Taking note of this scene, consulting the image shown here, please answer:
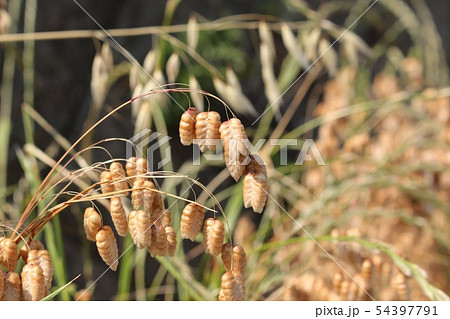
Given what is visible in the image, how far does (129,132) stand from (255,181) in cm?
121

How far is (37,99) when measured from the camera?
1603 millimetres

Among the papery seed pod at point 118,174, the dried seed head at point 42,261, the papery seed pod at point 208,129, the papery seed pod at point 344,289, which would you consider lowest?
the dried seed head at point 42,261

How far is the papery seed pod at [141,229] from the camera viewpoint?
539 mm

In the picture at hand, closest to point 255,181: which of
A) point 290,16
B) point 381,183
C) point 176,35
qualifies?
point 381,183

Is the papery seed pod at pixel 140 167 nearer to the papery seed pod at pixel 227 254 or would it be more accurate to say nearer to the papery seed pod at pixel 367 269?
the papery seed pod at pixel 227 254

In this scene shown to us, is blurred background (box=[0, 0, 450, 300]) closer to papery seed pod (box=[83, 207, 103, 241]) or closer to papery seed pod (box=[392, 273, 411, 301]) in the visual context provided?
papery seed pod (box=[392, 273, 411, 301])

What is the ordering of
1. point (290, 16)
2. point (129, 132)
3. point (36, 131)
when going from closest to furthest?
point (36, 131) < point (129, 132) < point (290, 16)

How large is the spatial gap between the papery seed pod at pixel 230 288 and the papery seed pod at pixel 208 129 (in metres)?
0.11

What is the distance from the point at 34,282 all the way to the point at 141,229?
3.9 inches

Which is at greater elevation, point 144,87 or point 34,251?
point 144,87

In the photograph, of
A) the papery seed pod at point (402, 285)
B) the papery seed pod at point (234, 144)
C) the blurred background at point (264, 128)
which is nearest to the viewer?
the papery seed pod at point (234, 144)

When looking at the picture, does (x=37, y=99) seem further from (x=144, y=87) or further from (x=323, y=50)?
(x=323, y=50)

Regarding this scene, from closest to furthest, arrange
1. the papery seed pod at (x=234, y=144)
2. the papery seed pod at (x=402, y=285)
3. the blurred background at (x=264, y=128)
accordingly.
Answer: the papery seed pod at (x=234, y=144) < the papery seed pod at (x=402, y=285) < the blurred background at (x=264, y=128)

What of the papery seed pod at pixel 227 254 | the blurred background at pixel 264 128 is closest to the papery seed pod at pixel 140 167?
the papery seed pod at pixel 227 254
